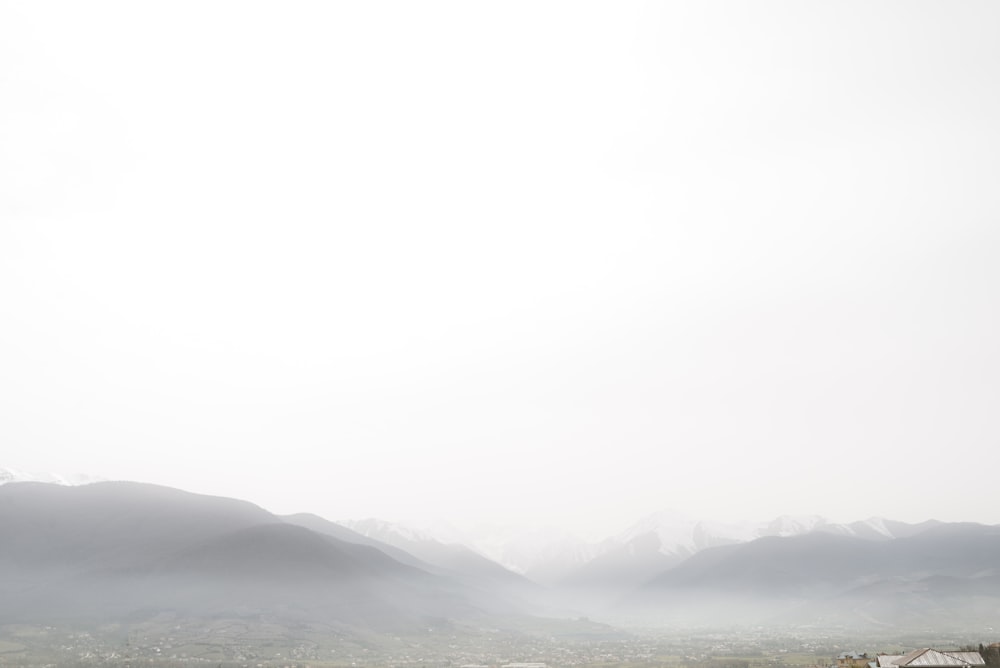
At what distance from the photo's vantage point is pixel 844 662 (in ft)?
582

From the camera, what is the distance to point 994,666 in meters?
142

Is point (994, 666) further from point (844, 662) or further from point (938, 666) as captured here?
point (844, 662)

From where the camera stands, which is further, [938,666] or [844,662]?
[844,662]

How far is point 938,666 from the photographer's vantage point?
13850cm

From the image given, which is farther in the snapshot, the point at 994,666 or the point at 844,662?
the point at 844,662

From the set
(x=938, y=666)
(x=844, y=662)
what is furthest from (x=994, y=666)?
(x=844, y=662)

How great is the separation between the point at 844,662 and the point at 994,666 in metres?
40.2

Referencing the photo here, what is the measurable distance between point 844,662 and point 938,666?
4213 centimetres

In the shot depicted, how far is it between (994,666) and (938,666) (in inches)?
519
